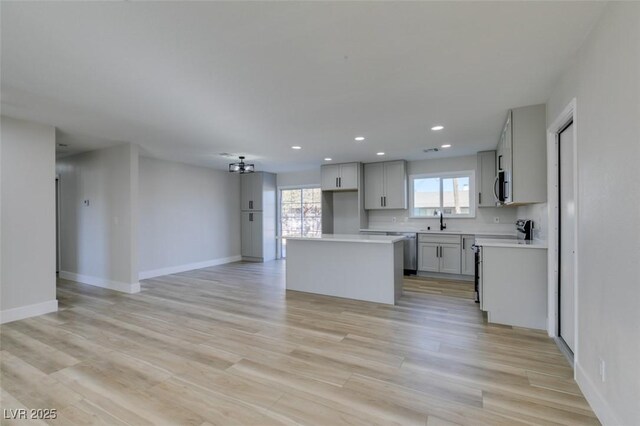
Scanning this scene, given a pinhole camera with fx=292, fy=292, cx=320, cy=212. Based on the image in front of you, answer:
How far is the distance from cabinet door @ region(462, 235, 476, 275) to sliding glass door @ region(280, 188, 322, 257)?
3.81 metres

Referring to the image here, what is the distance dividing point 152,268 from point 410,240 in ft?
17.9

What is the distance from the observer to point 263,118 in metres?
3.62

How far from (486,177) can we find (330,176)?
3.23m

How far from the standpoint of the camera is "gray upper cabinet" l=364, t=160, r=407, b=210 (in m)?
6.40

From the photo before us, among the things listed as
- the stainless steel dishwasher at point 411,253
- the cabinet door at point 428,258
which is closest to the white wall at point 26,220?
the stainless steel dishwasher at point 411,253

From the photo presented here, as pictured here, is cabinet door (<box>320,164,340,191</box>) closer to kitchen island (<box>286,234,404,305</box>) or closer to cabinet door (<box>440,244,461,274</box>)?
kitchen island (<box>286,234,404,305</box>)

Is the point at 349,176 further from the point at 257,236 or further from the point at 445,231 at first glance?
the point at 257,236

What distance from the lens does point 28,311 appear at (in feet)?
12.4

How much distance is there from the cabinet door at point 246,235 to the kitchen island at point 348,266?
3490 millimetres

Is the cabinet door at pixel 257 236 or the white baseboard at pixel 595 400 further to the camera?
the cabinet door at pixel 257 236

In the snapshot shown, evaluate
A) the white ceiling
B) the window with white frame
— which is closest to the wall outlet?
the white ceiling

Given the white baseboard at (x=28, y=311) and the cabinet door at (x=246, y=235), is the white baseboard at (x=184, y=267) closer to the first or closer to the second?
the cabinet door at (x=246, y=235)

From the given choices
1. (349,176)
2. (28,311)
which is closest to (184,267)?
(28,311)

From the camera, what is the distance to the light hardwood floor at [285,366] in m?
1.94
